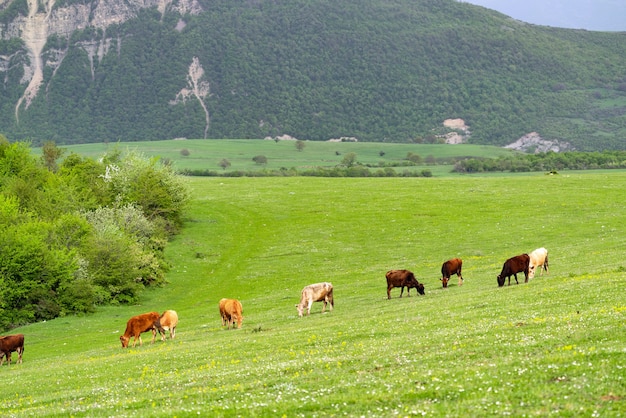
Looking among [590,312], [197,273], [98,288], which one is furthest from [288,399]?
[197,273]

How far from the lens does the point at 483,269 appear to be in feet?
155

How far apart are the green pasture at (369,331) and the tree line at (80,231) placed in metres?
2.46

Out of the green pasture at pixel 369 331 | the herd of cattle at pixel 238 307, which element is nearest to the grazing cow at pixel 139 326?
the herd of cattle at pixel 238 307

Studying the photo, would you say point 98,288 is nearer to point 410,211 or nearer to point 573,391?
point 410,211

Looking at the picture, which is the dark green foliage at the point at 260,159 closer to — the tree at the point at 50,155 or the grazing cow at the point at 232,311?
the tree at the point at 50,155

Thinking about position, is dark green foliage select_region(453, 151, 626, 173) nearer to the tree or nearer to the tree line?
the tree line

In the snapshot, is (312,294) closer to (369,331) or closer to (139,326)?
(139,326)

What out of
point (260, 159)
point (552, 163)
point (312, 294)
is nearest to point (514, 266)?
point (312, 294)

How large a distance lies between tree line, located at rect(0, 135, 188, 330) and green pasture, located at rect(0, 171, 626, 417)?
96.8 inches

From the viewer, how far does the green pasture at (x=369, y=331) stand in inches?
559

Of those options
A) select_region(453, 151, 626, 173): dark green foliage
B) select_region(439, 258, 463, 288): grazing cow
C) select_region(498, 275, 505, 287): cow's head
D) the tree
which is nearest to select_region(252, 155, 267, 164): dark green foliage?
select_region(453, 151, 626, 173): dark green foliage

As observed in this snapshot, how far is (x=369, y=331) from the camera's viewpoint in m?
24.9

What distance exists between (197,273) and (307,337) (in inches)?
1583

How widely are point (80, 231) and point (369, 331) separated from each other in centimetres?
4044
